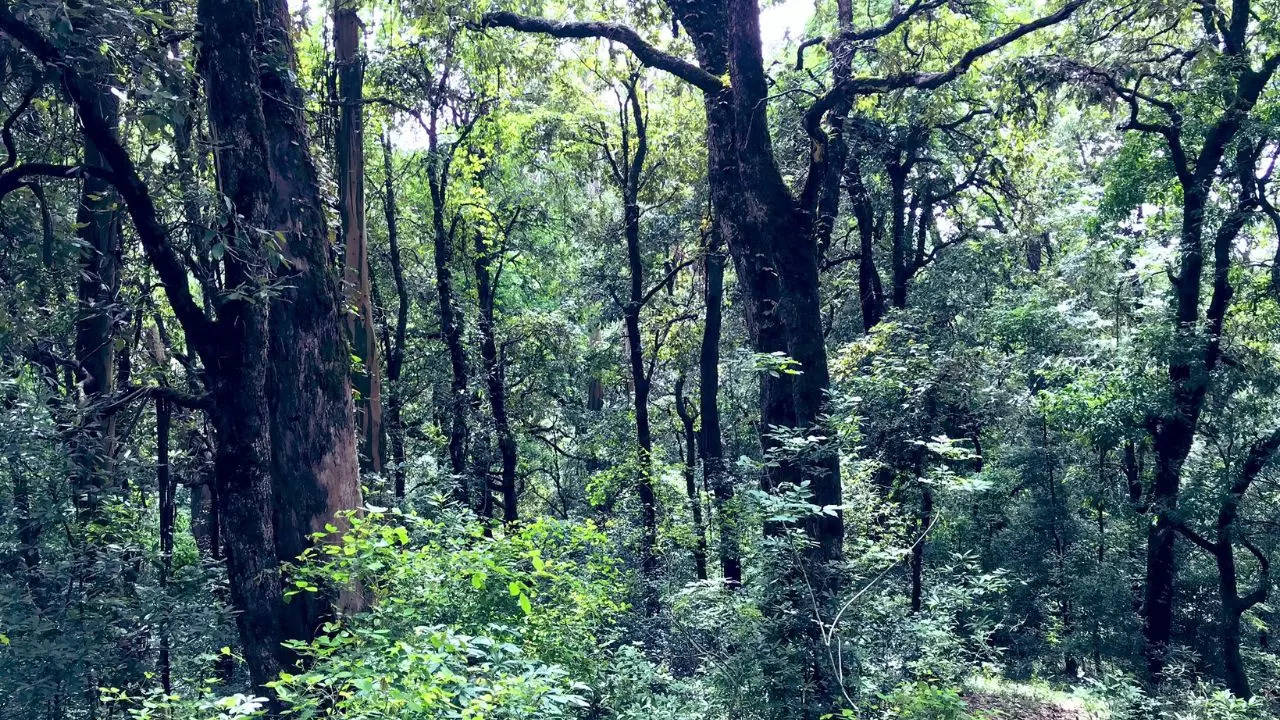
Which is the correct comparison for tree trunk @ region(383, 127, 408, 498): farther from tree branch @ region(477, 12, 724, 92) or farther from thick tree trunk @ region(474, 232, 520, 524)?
tree branch @ region(477, 12, 724, 92)

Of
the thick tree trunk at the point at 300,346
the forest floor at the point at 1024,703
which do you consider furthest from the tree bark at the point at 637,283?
the thick tree trunk at the point at 300,346

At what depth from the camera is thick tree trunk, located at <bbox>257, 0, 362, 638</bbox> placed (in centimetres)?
719

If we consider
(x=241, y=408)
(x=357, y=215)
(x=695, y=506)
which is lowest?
(x=695, y=506)

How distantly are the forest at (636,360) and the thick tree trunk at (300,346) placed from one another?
0.12ft

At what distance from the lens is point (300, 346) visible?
290 inches

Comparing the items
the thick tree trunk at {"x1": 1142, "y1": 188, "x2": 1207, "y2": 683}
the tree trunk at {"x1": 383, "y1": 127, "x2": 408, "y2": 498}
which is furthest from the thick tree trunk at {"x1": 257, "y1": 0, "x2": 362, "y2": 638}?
the thick tree trunk at {"x1": 1142, "y1": 188, "x2": 1207, "y2": 683}

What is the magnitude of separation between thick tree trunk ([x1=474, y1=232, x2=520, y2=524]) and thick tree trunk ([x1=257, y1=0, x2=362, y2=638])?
10418mm

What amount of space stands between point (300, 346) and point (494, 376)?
440 inches

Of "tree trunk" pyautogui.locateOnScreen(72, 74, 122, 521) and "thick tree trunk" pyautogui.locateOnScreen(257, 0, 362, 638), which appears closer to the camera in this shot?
"tree trunk" pyautogui.locateOnScreen(72, 74, 122, 521)

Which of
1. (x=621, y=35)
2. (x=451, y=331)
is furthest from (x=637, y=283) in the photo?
(x=621, y=35)

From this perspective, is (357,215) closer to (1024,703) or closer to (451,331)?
(451,331)

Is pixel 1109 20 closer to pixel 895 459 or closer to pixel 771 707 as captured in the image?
pixel 895 459

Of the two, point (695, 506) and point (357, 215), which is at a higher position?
point (357, 215)

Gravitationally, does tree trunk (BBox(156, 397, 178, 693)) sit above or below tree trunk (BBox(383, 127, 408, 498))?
below
